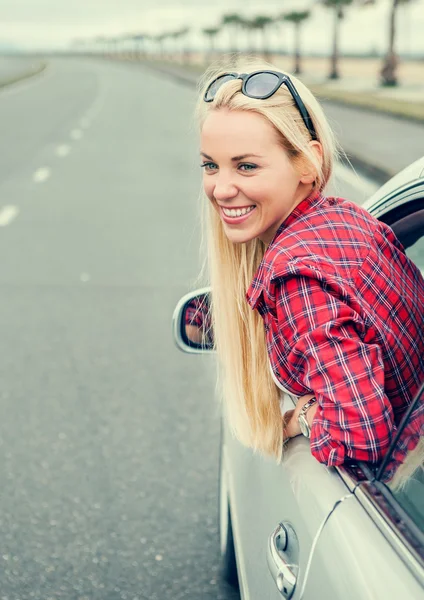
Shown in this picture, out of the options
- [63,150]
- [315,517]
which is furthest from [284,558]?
[63,150]

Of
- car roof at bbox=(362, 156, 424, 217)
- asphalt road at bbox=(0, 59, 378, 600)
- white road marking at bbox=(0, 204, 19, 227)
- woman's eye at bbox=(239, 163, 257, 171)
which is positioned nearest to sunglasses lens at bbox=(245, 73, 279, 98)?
woman's eye at bbox=(239, 163, 257, 171)

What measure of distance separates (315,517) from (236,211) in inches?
27.8

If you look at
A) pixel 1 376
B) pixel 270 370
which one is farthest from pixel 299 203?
pixel 1 376

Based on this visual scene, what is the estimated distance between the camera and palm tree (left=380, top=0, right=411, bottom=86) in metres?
38.4

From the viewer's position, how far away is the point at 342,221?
209 centimetres

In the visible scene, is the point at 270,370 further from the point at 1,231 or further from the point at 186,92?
the point at 186,92

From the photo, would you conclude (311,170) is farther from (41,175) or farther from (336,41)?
(336,41)

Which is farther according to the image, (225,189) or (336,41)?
(336,41)

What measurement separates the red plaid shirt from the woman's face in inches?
1.8

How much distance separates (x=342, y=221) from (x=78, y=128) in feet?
78.0

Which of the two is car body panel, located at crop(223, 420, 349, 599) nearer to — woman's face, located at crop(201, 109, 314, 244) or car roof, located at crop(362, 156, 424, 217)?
woman's face, located at crop(201, 109, 314, 244)

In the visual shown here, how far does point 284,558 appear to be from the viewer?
189 centimetres

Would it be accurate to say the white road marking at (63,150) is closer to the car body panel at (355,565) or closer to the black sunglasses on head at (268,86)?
the black sunglasses on head at (268,86)

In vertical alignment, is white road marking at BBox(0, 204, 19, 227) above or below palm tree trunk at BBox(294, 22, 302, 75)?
above
